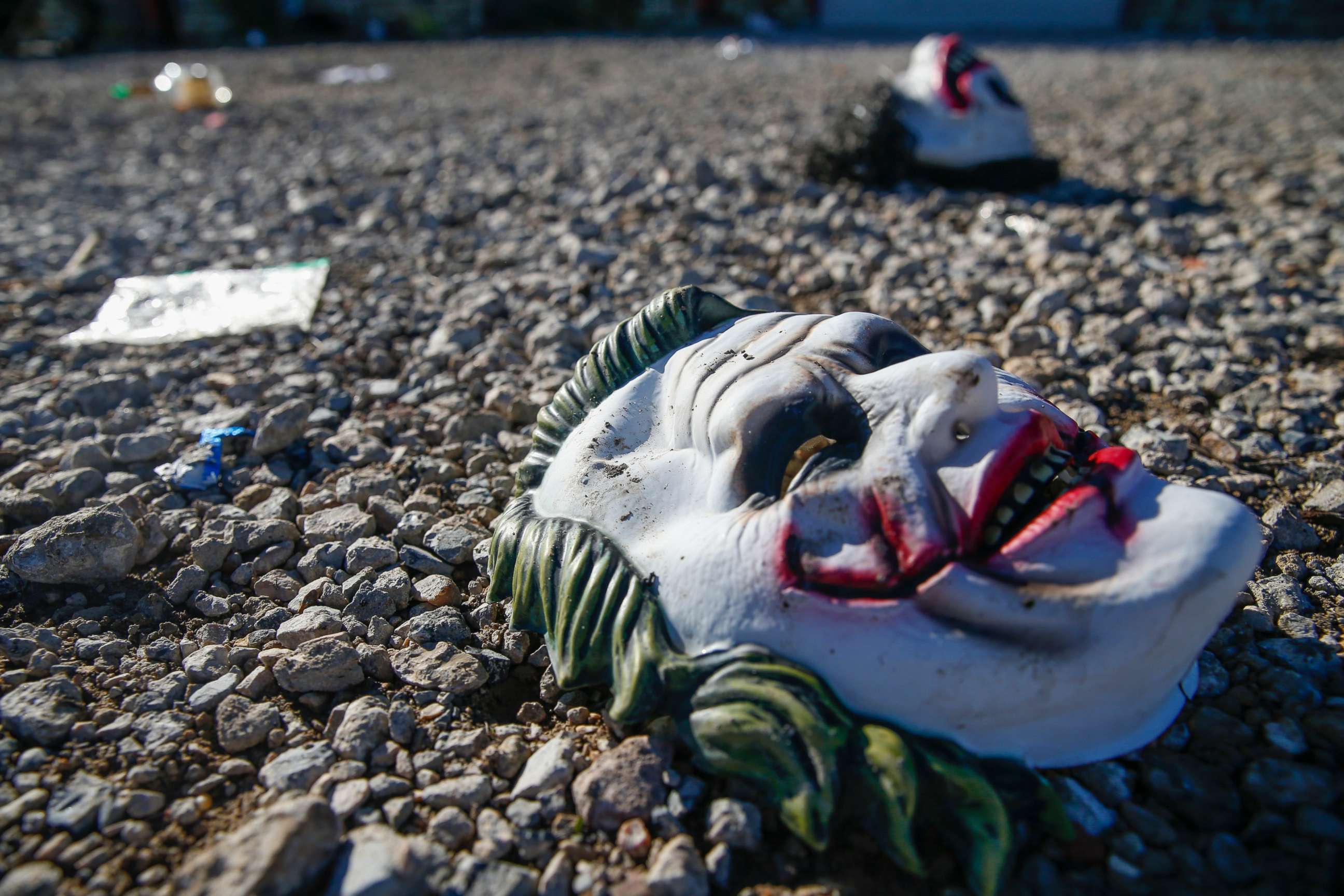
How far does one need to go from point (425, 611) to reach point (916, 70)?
12.5ft

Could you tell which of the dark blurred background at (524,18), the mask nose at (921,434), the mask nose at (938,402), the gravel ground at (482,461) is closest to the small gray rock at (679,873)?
the gravel ground at (482,461)

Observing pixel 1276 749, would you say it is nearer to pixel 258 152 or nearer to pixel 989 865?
pixel 989 865

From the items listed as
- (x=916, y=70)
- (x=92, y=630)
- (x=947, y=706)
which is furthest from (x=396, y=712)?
(x=916, y=70)

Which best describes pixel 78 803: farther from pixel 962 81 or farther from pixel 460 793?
pixel 962 81

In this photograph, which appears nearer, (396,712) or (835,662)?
(835,662)

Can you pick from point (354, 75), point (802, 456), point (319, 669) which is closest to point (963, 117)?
point (802, 456)

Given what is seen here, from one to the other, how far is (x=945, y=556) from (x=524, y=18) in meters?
13.4

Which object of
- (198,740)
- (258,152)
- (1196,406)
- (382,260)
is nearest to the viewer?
(198,740)

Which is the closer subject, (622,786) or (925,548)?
(925,548)

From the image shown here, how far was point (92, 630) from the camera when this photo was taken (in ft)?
5.99

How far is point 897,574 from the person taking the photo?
4.14 feet

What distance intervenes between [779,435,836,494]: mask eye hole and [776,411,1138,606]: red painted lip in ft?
0.41

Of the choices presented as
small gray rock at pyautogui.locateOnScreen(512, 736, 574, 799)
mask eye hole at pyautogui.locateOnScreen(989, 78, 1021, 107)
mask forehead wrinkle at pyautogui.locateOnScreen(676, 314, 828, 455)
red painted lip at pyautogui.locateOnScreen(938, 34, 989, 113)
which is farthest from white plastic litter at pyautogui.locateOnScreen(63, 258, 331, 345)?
mask eye hole at pyautogui.locateOnScreen(989, 78, 1021, 107)

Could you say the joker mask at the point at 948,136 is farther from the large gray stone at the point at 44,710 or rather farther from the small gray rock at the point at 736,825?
the large gray stone at the point at 44,710
